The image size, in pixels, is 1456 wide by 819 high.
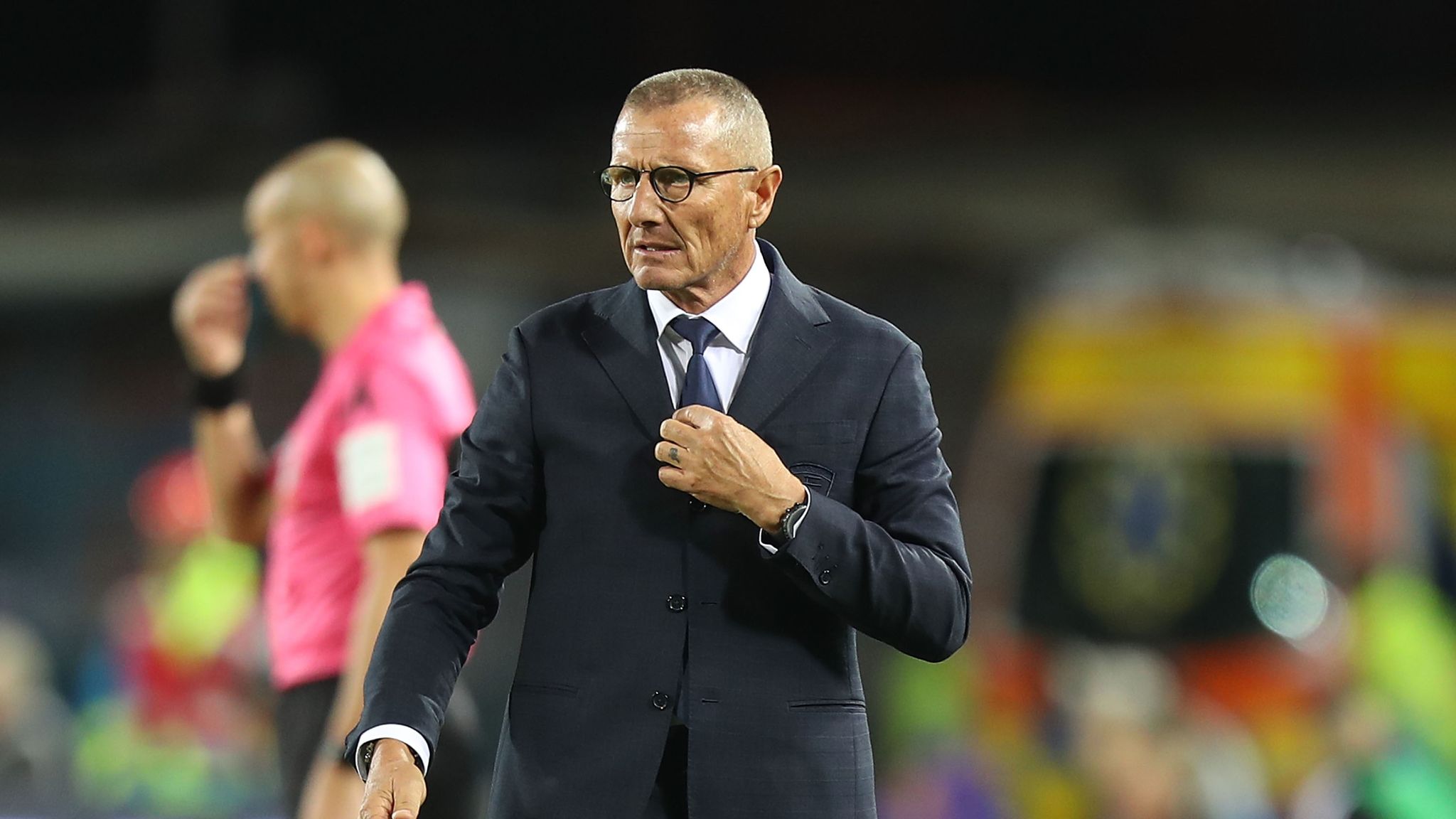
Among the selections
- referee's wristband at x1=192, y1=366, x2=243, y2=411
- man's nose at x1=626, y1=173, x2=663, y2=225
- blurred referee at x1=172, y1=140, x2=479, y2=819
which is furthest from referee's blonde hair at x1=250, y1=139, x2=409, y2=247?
man's nose at x1=626, y1=173, x2=663, y2=225

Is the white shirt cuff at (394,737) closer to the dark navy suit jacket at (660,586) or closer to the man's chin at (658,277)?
the dark navy suit jacket at (660,586)

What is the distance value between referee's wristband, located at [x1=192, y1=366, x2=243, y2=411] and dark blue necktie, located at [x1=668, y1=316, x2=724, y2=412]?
52.6 inches

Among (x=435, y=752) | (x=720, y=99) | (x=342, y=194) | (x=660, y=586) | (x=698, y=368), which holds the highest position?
(x=342, y=194)

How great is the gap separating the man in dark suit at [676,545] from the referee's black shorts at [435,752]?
2.79 ft

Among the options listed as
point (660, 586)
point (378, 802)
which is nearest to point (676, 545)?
point (660, 586)

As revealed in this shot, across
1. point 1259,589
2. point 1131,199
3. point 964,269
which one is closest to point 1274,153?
point 1131,199

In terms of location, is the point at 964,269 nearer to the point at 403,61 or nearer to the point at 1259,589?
the point at 1259,589

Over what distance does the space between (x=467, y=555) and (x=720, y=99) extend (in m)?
0.50

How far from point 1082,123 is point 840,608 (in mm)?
7135

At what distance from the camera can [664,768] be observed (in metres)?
1.65

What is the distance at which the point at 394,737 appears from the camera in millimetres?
1586

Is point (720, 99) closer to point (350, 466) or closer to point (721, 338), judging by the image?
point (721, 338)

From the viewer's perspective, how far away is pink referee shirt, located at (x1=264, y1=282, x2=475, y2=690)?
8.06 feet

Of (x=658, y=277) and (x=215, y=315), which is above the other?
(x=215, y=315)
